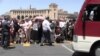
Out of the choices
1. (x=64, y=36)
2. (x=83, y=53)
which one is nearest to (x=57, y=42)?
(x=64, y=36)

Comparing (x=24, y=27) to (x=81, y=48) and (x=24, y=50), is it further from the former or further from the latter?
(x=81, y=48)

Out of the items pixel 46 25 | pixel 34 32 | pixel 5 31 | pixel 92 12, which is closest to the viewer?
pixel 92 12

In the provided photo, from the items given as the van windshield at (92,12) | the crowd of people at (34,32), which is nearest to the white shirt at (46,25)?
A: the crowd of people at (34,32)

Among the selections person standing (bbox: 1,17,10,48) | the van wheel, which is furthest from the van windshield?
person standing (bbox: 1,17,10,48)

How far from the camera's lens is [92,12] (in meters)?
16.8

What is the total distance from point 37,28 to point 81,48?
9.21 metres

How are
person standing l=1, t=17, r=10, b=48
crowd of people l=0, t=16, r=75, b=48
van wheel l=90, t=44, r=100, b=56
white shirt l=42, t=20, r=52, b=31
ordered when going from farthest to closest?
crowd of people l=0, t=16, r=75, b=48
white shirt l=42, t=20, r=52, b=31
person standing l=1, t=17, r=10, b=48
van wheel l=90, t=44, r=100, b=56

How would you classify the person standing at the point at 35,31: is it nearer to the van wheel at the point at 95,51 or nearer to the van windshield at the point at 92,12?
the van windshield at the point at 92,12

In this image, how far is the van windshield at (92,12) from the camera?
16688 mm

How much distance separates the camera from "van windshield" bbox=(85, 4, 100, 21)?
16.7 metres

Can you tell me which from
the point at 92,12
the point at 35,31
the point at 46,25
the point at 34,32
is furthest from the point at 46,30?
the point at 92,12

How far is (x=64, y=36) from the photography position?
28.3m

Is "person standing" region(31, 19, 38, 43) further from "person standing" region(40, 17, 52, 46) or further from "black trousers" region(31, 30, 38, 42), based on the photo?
"person standing" region(40, 17, 52, 46)

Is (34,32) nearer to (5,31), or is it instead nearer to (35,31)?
(35,31)
